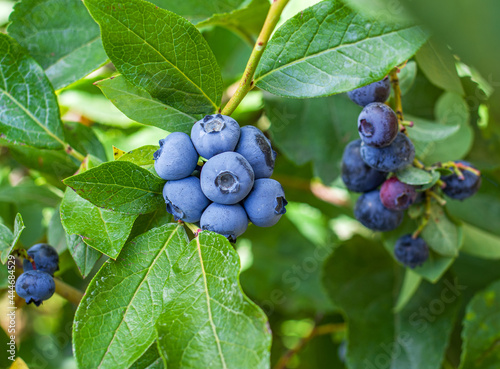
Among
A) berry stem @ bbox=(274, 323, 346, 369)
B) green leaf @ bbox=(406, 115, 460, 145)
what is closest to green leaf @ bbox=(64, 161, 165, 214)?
green leaf @ bbox=(406, 115, 460, 145)

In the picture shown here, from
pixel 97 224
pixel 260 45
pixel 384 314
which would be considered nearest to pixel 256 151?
pixel 260 45

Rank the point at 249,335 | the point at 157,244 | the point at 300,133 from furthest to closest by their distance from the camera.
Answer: the point at 300,133 < the point at 157,244 < the point at 249,335

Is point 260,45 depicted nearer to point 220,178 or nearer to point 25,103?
point 220,178

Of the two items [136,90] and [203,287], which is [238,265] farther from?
[136,90]

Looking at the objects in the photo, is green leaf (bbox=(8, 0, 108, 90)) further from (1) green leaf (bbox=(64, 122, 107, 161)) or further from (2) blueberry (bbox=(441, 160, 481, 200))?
(2) blueberry (bbox=(441, 160, 481, 200))

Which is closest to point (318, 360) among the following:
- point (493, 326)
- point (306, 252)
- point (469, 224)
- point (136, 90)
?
point (306, 252)

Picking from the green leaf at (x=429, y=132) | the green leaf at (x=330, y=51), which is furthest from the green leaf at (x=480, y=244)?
the green leaf at (x=330, y=51)
